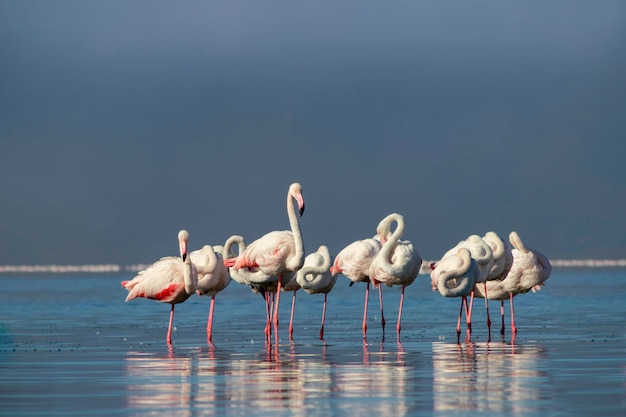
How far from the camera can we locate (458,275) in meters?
18.1

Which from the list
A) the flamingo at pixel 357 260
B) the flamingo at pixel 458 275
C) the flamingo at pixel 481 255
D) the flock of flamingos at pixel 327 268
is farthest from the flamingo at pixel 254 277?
the flamingo at pixel 481 255

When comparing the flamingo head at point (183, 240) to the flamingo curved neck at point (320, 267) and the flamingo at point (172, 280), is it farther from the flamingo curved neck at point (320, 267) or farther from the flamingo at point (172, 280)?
the flamingo curved neck at point (320, 267)

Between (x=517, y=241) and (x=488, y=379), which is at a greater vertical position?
(x=517, y=241)

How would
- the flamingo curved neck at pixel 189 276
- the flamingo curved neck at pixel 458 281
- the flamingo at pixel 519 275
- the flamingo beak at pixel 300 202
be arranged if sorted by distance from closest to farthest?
the flamingo curved neck at pixel 189 276 → the flamingo beak at pixel 300 202 → the flamingo curved neck at pixel 458 281 → the flamingo at pixel 519 275

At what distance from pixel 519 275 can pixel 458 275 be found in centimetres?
288

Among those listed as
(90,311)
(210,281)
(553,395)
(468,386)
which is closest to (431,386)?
(468,386)

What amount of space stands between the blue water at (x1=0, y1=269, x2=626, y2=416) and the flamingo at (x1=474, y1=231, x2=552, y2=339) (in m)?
0.69

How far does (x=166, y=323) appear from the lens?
23688 mm

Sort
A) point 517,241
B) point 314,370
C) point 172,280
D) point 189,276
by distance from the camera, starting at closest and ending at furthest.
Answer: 1. point 314,370
2. point 189,276
3. point 172,280
4. point 517,241

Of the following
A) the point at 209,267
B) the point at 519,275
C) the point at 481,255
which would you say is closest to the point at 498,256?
the point at 481,255

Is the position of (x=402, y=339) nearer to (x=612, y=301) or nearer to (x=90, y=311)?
(x=90, y=311)

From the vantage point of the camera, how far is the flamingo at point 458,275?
18062 millimetres

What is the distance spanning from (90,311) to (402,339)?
14.0 meters

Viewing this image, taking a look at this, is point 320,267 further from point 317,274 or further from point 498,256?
point 498,256
